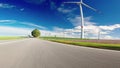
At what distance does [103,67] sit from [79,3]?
51066 mm

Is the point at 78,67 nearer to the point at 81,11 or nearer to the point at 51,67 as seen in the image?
the point at 51,67

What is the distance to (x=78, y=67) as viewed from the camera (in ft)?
25.7

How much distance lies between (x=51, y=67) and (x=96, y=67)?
2021mm

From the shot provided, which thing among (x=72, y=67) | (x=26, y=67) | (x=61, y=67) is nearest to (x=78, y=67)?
(x=72, y=67)

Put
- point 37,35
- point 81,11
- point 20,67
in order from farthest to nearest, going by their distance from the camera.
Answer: point 37,35 < point 81,11 < point 20,67

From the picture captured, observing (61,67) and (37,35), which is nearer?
(61,67)

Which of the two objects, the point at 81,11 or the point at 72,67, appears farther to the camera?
the point at 81,11

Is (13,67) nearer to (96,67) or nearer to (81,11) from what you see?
(96,67)

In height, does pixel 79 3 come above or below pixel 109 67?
above

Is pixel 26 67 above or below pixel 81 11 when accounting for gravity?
below

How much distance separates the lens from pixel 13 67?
7656 millimetres

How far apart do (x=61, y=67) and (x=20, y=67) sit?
1.77 metres

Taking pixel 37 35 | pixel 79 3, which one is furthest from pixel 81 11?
pixel 37 35

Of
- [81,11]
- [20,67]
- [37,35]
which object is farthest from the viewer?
[37,35]
